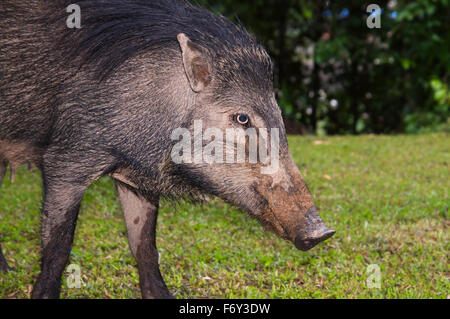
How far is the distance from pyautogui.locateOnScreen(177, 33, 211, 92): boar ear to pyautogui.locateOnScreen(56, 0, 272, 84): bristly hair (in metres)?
0.09

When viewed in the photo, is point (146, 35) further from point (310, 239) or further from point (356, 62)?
point (356, 62)

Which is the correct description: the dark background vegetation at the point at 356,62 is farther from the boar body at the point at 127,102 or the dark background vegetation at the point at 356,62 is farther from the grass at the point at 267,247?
the boar body at the point at 127,102

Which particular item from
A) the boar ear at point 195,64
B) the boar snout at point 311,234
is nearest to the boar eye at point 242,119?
the boar ear at point 195,64

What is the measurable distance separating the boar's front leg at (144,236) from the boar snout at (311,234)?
948mm

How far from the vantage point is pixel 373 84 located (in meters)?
10.4

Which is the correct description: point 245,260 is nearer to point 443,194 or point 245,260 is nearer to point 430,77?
point 443,194

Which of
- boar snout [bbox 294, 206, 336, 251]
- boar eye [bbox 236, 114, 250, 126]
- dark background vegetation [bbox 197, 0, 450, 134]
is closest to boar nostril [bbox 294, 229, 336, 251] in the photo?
boar snout [bbox 294, 206, 336, 251]

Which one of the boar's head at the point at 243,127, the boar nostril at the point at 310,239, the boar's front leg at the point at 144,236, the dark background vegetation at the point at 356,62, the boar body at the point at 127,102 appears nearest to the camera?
the boar nostril at the point at 310,239

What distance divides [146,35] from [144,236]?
1.10 meters

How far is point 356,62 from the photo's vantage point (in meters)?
10.1

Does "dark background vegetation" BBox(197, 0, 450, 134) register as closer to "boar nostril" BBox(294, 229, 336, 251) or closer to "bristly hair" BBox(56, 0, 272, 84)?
"bristly hair" BBox(56, 0, 272, 84)

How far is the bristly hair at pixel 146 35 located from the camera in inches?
109

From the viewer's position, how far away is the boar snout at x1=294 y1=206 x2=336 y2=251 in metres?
2.45
